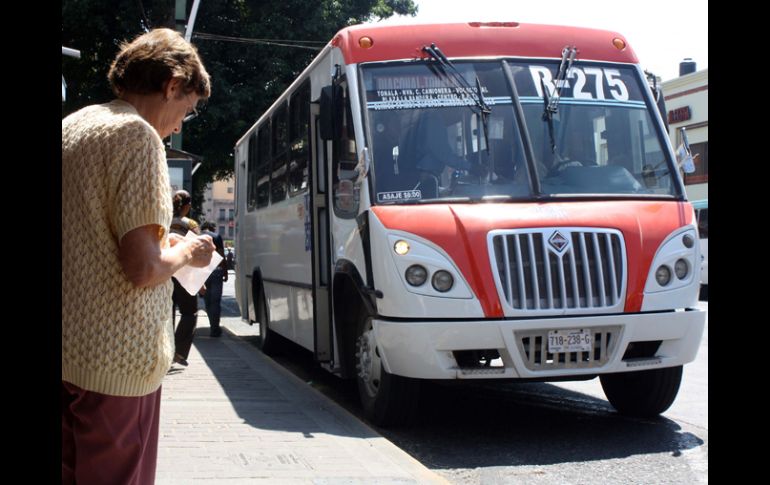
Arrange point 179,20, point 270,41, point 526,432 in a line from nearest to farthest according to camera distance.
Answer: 1. point 526,432
2. point 179,20
3. point 270,41

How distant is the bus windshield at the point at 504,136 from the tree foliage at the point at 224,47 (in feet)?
56.1

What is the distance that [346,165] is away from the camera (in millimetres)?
7855

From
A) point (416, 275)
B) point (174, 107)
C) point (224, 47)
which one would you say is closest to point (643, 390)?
point (416, 275)

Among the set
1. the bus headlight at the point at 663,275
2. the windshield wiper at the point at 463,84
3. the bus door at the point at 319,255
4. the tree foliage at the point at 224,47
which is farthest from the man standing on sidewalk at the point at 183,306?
the tree foliage at the point at 224,47

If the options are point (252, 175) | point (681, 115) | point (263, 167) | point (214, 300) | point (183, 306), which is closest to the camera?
point (183, 306)

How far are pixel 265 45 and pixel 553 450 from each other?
19.7 m

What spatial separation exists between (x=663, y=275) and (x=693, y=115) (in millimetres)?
39906

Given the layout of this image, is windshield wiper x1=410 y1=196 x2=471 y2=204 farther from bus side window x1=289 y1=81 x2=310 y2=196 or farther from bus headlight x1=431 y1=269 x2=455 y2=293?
bus side window x1=289 y1=81 x2=310 y2=196

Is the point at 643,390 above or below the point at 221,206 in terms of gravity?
below

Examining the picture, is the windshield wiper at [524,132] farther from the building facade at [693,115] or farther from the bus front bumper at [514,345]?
the building facade at [693,115]

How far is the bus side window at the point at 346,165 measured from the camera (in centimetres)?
760

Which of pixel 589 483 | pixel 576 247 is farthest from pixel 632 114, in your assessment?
pixel 589 483

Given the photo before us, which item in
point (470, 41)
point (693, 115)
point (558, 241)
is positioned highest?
point (693, 115)

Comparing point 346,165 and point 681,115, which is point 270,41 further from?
point 681,115
